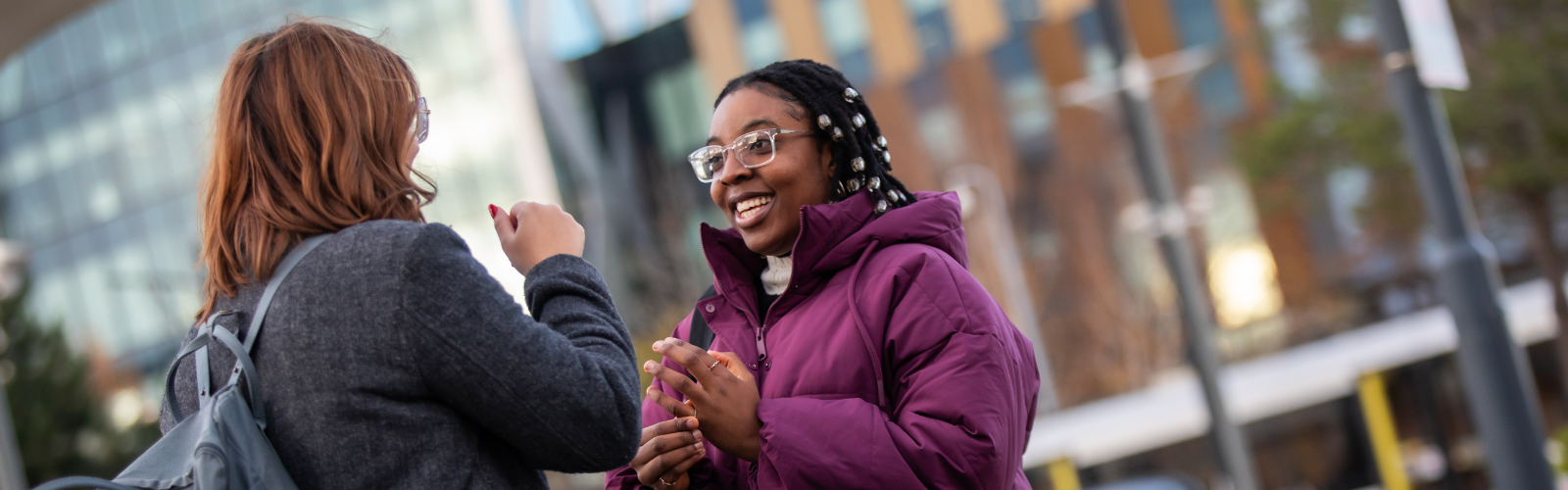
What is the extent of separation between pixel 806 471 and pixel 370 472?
0.74 meters

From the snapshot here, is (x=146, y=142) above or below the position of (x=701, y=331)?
above

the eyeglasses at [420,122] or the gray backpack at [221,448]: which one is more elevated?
the eyeglasses at [420,122]

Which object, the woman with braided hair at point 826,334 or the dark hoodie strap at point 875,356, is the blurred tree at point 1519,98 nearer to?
the woman with braided hair at point 826,334

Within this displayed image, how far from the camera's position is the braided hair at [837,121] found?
8.79 feet

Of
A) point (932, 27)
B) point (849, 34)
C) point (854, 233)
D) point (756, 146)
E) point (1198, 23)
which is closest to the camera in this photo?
point (854, 233)

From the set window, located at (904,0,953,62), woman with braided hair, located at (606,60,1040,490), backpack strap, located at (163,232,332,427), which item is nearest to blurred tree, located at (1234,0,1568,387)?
window, located at (904,0,953,62)

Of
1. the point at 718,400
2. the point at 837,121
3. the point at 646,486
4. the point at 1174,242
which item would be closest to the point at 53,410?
the point at 1174,242

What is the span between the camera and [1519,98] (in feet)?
52.9

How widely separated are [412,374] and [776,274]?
39.4 inches

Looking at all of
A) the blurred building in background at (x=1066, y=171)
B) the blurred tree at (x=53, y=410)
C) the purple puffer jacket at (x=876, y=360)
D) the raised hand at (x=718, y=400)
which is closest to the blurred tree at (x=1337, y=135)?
the blurred building in background at (x=1066, y=171)

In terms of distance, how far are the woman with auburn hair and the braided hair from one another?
29.0 inches

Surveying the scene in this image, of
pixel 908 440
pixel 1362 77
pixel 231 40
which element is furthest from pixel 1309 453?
pixel 231 40

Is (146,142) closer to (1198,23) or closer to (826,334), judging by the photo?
(1198,23)

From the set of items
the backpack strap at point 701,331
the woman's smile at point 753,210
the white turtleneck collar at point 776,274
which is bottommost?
the backpack strap at point 701,331
